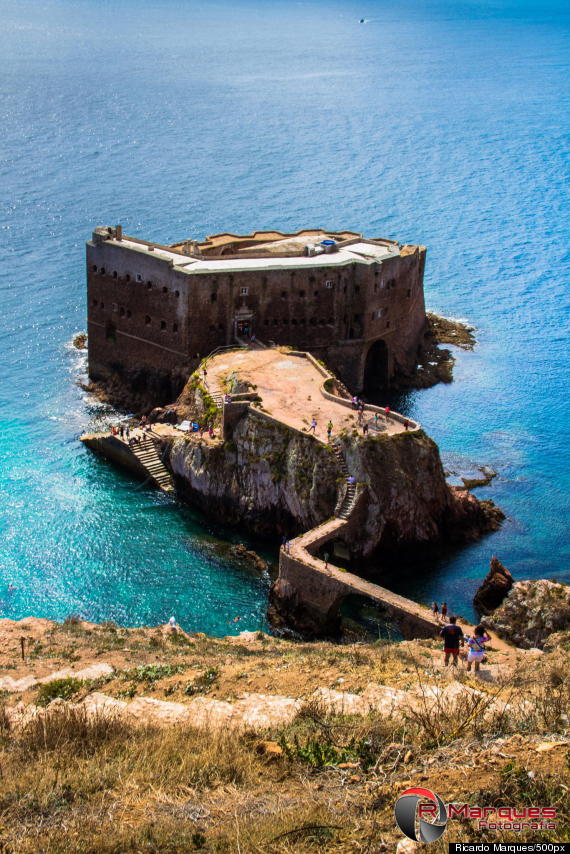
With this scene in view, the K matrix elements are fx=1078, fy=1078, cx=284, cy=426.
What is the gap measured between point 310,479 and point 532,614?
1846 cm

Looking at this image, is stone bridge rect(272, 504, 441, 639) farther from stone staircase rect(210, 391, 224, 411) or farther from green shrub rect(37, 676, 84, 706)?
green shrub rect(37, 676, 84, 706)

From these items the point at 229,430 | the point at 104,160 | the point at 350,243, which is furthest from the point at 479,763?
the point at 104,160

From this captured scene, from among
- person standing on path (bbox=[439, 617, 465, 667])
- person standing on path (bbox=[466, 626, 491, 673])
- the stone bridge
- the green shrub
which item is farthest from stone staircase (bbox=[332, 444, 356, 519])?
the green shrub

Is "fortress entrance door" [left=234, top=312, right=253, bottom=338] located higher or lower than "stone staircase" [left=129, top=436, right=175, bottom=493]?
higher

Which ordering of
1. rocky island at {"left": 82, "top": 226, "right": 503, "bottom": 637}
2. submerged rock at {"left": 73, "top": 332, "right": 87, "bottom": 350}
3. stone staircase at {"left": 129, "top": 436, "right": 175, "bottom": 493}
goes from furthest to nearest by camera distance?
1. submerged rock at {"left": 73, "top": 332, "right": 87, "bottom": 350}
2. stone staircase at {"left": 129, "top": 436, "right": 175, "bottom": 493}
3. rocky island at {"left": 82, "top": 226, "right": 503, "bottom": 637}

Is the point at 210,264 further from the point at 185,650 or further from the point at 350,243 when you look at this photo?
the point at 185,650

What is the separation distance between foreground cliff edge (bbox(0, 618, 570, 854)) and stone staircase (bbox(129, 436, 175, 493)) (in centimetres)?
3592

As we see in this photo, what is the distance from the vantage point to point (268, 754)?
1093 inches

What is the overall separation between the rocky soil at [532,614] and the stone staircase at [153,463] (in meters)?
27.7

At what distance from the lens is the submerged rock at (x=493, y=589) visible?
203 ft

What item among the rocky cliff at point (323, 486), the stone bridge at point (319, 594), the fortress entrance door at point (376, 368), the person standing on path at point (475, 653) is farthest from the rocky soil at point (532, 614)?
the fortress entrance door at point (376, 368)

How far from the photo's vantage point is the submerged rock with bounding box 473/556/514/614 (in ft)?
203

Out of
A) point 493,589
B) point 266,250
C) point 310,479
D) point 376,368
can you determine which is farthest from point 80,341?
point 493,589

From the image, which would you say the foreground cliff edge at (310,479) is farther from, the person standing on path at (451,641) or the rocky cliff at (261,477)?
the person standing on path at (451,641)
